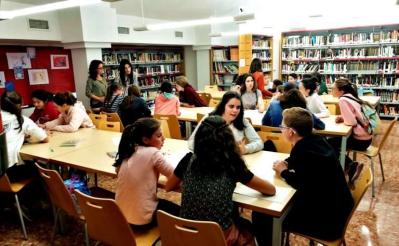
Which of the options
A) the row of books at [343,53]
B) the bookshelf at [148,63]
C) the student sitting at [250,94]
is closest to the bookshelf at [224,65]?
the bookshelf at [148,63]

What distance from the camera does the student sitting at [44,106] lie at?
12.9 feet

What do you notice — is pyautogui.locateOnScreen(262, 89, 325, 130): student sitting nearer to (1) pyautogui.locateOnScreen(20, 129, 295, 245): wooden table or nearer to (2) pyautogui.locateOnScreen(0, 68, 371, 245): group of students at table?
(1) pyautogui.locateOnScreen(20, 129, 295, 245): wooden table

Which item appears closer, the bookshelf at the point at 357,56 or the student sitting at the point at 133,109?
A: the student sitting at the point at 133,109

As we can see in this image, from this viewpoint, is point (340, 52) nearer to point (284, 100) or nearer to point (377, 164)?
point (377, 164)

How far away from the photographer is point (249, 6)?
6.91 meters

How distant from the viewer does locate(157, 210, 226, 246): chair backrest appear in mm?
1400

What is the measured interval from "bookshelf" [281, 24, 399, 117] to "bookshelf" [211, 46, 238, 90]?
5.34ft

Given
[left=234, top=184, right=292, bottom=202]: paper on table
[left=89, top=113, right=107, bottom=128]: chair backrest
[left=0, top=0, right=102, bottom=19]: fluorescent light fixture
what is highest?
[left=0, top=0, right=102, bottom=19]: fluorescent light fixture

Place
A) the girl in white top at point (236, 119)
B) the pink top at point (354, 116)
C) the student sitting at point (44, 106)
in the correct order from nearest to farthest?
the girl in white top at point (236, 119), the pink top at point (354, 116), the student sitting at point (44, 106)

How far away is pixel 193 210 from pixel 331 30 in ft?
26.4

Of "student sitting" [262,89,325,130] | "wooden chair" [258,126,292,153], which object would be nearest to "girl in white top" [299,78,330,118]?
"student sitting" [262,89,325,130]

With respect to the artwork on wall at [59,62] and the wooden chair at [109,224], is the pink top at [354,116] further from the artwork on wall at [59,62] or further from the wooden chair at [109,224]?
the artwork on wall at [59,62]

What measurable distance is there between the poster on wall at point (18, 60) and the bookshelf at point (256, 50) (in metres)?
5.10

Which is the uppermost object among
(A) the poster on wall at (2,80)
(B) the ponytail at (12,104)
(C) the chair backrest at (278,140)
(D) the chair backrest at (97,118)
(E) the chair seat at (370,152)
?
(A) the poster on wall at (2,80)
